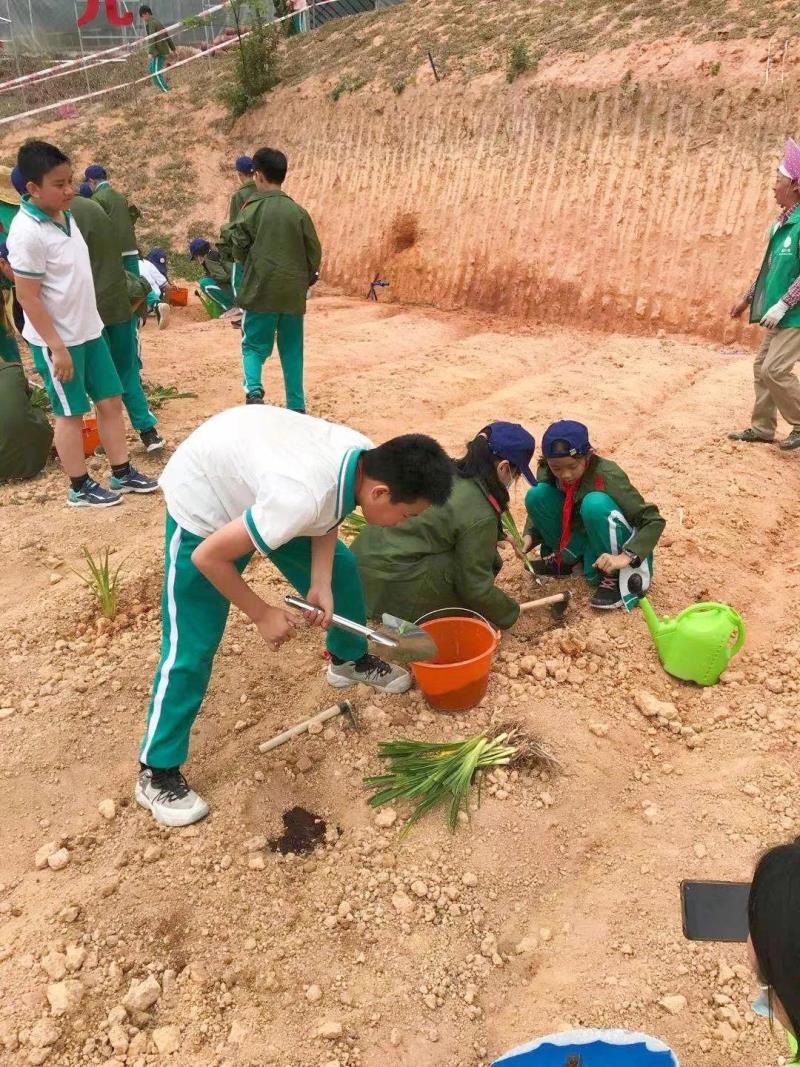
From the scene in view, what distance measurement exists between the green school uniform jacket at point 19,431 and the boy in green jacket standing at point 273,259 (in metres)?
1.38

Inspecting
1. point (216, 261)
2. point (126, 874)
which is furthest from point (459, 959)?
point (216, 261)

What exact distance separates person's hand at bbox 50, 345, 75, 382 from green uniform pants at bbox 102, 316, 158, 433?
66cm

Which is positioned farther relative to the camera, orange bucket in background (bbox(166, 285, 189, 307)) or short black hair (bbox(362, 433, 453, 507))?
orange bucket in background (bbox(166, 285, 189, 307))

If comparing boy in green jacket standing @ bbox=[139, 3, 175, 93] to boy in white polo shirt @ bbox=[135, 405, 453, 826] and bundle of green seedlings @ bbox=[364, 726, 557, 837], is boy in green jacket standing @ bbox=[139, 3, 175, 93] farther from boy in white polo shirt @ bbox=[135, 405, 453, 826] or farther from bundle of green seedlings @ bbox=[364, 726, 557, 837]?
bundle of green seedlings @ bbox=[364, 726, 557, 837]

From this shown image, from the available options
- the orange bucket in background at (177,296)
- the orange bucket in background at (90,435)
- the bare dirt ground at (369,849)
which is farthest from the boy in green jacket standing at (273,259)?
the orange bucket in background at (177,296)

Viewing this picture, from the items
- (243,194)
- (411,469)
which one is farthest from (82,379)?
(243,194)

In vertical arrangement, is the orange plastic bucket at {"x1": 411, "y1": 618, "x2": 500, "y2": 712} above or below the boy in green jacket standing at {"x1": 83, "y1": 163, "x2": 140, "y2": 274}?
below

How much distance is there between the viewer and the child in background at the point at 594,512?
10.7ft

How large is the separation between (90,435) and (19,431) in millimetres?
454

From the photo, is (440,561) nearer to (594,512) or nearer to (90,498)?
(594,512)

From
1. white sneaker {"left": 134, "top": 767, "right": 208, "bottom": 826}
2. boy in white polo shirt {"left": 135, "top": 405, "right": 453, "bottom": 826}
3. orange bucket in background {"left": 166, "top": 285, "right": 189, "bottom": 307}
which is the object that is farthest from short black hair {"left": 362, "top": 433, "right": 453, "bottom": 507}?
orange bucket in background {"left": 166, "top": 285, "right": 189, "bottom": 307}

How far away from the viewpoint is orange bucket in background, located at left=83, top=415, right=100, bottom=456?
16.7 feet

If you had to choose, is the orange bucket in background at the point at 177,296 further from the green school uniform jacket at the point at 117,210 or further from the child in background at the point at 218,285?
the green school uniform jacket at the point at 117,210

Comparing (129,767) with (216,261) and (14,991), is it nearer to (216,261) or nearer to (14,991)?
(14,991)
